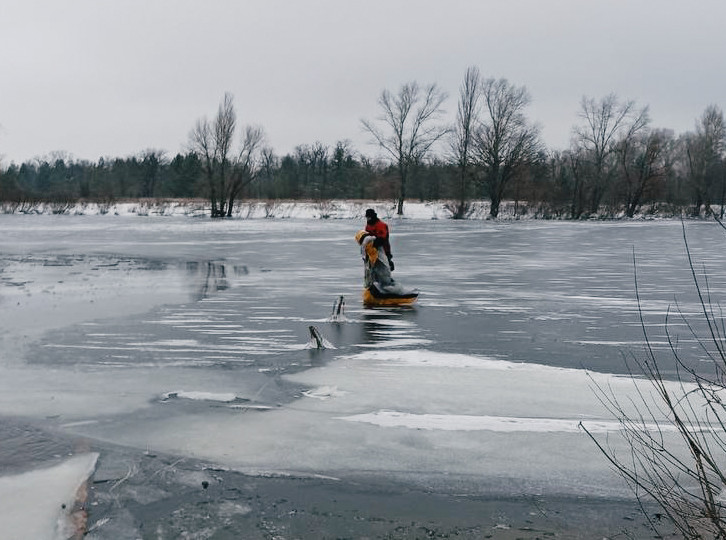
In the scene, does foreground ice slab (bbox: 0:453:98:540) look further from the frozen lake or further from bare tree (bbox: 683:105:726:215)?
bare tree (bbox: 683:105:726:215)

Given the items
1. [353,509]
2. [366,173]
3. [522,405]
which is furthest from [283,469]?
[366,173]

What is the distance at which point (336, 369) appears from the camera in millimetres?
7758

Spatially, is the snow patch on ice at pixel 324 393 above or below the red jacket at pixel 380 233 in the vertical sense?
below

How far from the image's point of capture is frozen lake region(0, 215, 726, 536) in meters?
5.23

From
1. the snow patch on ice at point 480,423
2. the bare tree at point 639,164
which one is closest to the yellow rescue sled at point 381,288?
the snow patch on ice at point 480,423

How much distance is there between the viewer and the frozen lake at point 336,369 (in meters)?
5.23

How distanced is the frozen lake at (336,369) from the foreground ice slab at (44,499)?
0.24m

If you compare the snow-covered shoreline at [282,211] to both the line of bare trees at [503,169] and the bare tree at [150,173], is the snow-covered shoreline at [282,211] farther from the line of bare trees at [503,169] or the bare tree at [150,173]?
the bare tree at [150,173]

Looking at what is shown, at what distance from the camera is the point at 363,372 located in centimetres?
761

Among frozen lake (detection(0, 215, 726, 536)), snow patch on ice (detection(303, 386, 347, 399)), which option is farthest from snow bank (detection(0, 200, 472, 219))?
snow patch on ice (detection(303, 386, 347, 399))

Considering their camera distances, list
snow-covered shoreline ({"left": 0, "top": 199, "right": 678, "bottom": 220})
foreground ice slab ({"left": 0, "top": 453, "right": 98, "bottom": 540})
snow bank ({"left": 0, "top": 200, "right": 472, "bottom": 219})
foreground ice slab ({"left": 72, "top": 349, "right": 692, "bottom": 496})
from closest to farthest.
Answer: foreground ice slab ({"left": 0, "top": 453, "right": 98, "bottom": 540}) < foreground ice slab ({"left": 72, "top": 349, "right": 692, "bottom": 496}) < snow bank ({"left": 0, "top": 200, "right": 472, "bottom": 219}) < snow-covered shoreline ({"left": 0, "top": 199, "right": 678, "bottom": 220})

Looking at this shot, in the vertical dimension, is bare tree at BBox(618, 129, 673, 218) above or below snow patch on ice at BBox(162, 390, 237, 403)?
above

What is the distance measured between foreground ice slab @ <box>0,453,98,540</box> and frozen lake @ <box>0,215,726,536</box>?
0.24 metres

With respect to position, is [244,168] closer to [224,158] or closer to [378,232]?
[224,158]
